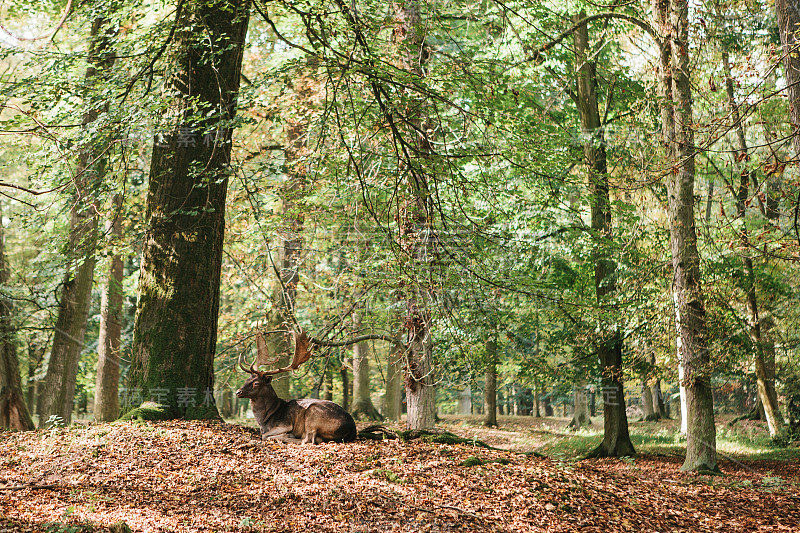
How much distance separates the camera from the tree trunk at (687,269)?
1034cm

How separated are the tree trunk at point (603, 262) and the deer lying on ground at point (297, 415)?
280 inches

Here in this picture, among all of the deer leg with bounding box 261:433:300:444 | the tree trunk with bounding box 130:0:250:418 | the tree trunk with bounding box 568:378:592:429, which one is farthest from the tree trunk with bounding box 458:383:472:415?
the tree trunk with bounding box 130:0:250:418

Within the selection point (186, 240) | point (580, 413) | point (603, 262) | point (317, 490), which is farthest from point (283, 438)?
point (580, 413)

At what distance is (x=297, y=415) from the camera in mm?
7684

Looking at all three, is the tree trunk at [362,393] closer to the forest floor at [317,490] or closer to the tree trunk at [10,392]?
the tree trunk at [10,392]

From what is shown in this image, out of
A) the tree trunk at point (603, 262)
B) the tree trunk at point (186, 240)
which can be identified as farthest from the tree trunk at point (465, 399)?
the tree trunk at point (186, 240)

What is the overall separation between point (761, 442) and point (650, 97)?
12.5m

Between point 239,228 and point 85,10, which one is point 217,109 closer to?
point 85,10

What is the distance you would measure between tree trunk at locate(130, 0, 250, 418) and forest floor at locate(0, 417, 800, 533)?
70 centimetres

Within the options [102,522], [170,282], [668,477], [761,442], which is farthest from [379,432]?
[761,442]

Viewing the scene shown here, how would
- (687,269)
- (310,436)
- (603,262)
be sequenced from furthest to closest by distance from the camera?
(603,262) < (687,269) < (310,436)

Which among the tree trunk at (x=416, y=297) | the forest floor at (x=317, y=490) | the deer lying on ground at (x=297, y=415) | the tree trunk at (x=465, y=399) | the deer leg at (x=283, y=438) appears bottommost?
the tree trunk at (x=465, y=399)

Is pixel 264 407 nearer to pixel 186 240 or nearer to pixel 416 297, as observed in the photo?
pixel 186 240

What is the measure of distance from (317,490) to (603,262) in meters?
10.4
